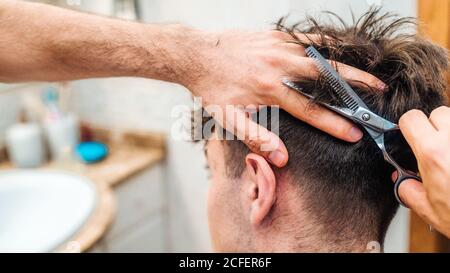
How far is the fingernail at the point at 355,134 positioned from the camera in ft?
2.12

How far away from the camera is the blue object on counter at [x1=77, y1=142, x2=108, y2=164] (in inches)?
64.6

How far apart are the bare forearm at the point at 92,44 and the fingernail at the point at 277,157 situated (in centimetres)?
20

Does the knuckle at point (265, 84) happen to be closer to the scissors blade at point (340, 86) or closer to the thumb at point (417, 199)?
the scissors blade at point (340, 86)

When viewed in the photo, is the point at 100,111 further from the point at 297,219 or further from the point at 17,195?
the point at 297,219

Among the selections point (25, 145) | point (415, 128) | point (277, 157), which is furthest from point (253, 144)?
point (25, 145)

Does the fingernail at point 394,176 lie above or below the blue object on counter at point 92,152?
above

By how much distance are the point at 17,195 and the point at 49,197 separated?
0.37 feet

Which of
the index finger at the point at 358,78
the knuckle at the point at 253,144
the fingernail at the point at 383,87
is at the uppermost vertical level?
the index finger at the point at 358,78

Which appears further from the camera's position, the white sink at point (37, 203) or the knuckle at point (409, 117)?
the white sink at point (37, 203)

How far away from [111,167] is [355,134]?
116 centimetres

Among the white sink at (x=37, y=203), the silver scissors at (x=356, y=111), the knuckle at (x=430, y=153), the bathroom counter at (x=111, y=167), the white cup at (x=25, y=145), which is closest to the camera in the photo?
the knuckle at (x=430, y=153)

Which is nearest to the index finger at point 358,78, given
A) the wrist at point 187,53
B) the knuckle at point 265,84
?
the knuckle at point 265,84

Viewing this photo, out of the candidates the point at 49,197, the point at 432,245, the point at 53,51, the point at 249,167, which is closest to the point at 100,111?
the point at 49,197

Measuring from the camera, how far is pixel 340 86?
630 mm
